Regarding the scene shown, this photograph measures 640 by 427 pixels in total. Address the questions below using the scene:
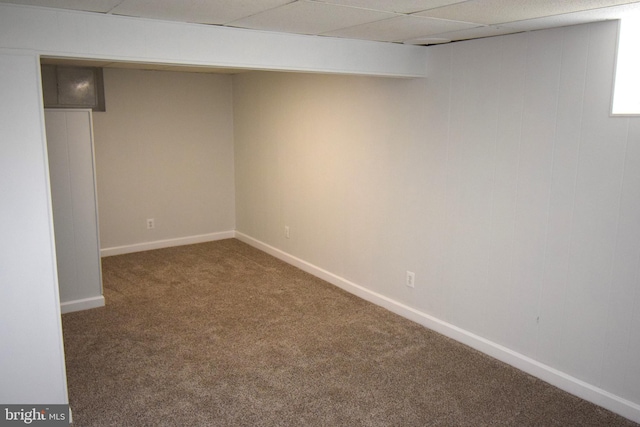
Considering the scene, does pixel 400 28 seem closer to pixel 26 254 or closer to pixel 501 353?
pixel 501 353

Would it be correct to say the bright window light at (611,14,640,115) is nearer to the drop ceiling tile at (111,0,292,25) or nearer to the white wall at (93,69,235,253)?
the drop ceiling tile at (111,0,292,25)

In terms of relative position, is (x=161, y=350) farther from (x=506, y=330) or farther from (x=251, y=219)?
(x=251, y=219)

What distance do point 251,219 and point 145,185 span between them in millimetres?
1310

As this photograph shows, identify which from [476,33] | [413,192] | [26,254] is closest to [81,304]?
[26,254]

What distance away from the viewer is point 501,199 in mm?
3477

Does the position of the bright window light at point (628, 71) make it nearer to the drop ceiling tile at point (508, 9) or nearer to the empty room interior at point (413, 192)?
the empty room interior at point (413, 192)

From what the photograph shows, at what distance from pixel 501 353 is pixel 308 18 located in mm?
2486

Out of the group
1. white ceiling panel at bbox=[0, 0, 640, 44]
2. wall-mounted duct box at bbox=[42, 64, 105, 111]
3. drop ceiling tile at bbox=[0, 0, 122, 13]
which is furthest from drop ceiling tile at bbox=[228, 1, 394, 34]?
wall-mounted duct box at bbox=[42, 64, 105, 111]

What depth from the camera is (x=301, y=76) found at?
17.2 feet

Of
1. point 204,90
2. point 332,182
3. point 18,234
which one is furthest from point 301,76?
point 18,234

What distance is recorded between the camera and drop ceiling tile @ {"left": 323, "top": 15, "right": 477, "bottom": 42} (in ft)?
9.21

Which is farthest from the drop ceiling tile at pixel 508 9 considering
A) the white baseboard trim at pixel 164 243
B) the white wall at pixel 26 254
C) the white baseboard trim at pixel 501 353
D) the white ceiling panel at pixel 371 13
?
the white baseboard trim at pixel 164 243

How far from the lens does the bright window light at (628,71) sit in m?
2.80

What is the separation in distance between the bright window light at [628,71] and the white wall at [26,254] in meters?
2.97
